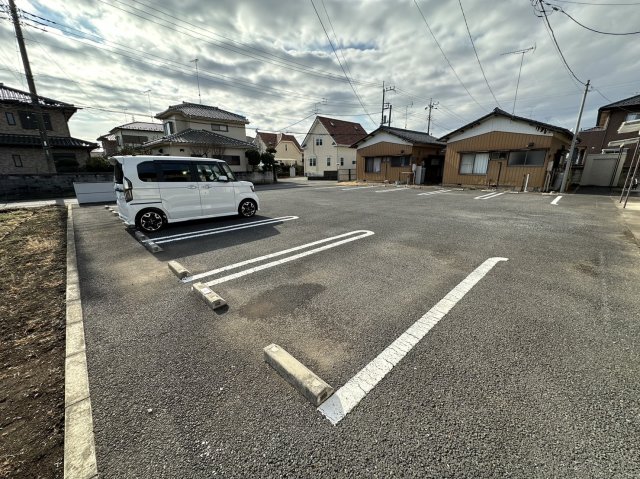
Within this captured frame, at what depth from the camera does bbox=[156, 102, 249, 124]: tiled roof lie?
24459mm

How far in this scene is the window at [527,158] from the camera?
15.7 m

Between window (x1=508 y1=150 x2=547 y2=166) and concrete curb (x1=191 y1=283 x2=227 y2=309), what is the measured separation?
64.7ft

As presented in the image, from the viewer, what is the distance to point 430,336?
8.23 feet

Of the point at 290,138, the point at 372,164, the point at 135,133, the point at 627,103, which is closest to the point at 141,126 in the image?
the point at 135,133

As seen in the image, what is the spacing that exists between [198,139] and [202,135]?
1.33 meters

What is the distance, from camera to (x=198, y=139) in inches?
896

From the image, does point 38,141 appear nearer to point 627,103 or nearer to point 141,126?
point 141,126

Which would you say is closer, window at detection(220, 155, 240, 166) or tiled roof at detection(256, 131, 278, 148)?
window at detection(220, 155, 240, 166)

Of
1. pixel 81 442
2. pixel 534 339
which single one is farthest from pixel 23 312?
pixel 534 339

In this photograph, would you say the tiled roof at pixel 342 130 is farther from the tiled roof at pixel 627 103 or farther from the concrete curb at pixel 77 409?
the concrete curb at pixel 77 409

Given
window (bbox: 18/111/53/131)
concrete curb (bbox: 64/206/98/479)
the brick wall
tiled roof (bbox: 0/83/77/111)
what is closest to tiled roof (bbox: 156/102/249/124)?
tiled roof (bbox: 0/83/77/111)

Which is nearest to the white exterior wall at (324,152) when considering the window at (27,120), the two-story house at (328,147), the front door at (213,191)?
the two-story house at (328,147)

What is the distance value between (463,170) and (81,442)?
73.2 ft

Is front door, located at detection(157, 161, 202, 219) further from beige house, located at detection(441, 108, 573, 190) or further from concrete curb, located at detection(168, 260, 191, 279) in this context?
beige house, located at detection(441, 108, 573, 190)
